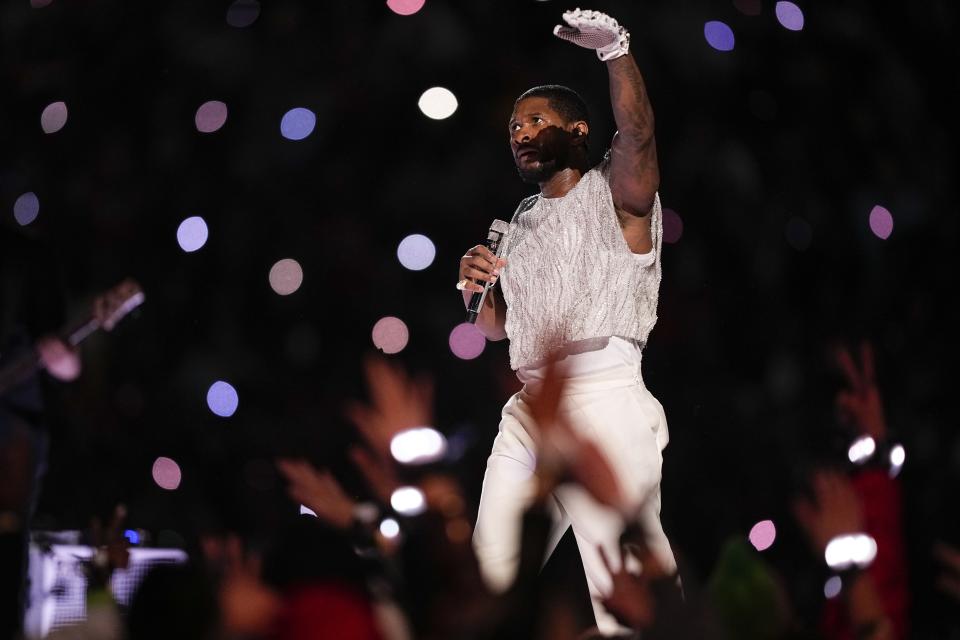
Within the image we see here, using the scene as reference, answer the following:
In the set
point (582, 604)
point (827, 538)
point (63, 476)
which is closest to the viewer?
point (827, 538)

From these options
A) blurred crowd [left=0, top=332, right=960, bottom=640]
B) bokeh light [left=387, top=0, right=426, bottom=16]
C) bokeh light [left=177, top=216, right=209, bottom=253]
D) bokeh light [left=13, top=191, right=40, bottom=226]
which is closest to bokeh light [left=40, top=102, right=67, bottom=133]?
bokeh light [left=13, top=191, right=40, bottom=226]

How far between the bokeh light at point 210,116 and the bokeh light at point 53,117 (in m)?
0.46

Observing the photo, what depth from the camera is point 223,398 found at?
421cm

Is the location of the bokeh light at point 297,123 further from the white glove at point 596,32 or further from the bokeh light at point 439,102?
the white glove at point 596,32

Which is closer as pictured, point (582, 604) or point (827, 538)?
point (827, 538)

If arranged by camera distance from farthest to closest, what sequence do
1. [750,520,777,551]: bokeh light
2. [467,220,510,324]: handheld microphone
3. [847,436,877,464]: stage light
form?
[750,520,777,551]: bokeh light, [467,220,510,324]: handheld microphone, [847,436,877,464]: stage light

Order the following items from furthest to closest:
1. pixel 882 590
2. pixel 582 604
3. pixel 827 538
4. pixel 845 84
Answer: pixel 845 84 → pixel 582 604 → pixel 882 590 → pixel 827 538

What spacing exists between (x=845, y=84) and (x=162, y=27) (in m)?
2.38

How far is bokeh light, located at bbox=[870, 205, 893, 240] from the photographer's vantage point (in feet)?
11.2

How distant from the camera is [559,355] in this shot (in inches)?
33.5

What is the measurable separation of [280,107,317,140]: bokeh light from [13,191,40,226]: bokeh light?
0.93 m

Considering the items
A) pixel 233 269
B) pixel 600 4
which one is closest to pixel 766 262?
pixel 600 4

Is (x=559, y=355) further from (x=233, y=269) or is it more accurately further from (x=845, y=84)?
(x=233, y=269)

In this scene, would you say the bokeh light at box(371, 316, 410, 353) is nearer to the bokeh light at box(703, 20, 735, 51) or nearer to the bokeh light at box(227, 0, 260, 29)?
the bokeh light at box(227, 0, 260, 29)
